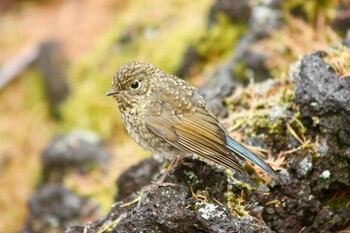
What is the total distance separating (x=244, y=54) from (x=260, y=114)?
301 centimetres

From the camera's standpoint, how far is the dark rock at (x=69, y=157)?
7984 millimetres

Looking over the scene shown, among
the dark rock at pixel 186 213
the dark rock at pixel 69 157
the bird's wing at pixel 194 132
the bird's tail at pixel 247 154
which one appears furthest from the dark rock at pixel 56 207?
the bird's tail at pixel 247 154

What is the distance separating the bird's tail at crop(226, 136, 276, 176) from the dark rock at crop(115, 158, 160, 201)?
1.09 m

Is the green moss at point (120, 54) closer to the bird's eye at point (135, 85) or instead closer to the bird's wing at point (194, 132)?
the bird's eye at point (135, 85)

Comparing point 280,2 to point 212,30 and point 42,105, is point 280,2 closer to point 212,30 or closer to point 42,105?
point 212,30

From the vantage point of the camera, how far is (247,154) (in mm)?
4316

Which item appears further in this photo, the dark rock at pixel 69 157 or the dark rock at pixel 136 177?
the dark rock at pixel 69 157

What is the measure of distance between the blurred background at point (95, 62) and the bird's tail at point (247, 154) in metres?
2.10

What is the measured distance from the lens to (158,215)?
400 centimetres

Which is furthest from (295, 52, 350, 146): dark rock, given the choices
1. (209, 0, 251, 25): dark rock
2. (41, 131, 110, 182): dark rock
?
(209, 0, 251, 25): dark rock

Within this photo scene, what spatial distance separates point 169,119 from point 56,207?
3.12m

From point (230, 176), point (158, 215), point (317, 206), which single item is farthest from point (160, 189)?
point (317, 206)

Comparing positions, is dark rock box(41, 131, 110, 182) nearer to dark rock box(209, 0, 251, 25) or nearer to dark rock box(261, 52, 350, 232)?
dark rock box(209, 0, 251, 25)

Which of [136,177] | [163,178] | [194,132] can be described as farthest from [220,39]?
[163,178]
